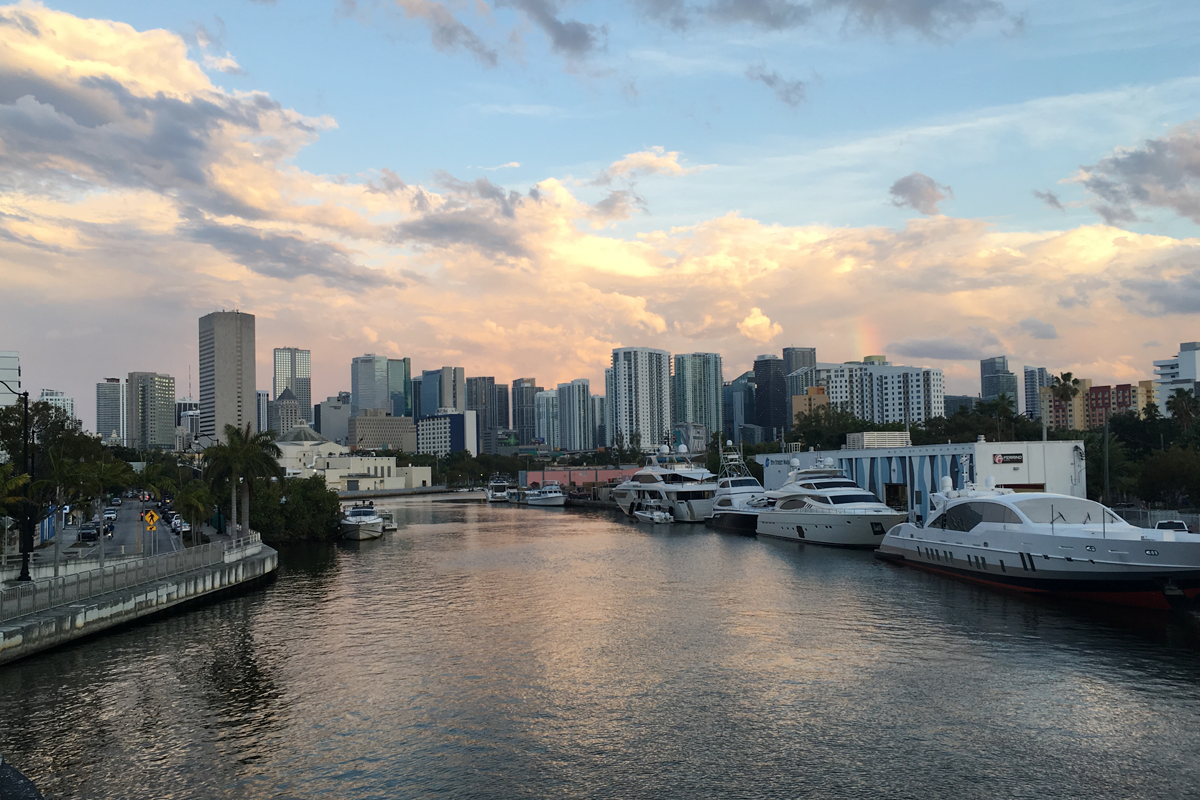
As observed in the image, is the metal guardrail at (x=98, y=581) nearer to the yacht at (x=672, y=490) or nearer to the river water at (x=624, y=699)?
the river water at (x=624, y=699)

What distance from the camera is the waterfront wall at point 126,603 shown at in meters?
27.8

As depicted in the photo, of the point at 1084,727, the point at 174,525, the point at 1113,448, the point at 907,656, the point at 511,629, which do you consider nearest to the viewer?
the point at 1084,727

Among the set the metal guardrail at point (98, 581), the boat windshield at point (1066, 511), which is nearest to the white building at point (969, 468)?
the boat windshield at point (1066, 511)

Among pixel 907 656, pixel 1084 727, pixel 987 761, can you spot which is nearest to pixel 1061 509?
pixel 907 656

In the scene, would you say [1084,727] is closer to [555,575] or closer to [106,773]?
[106,773]

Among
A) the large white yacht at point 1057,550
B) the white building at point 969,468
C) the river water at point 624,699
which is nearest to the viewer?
the river water at point 624,699

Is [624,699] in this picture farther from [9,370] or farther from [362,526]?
[9,370]

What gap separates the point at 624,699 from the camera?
2348cm

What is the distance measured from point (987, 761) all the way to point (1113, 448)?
58500 millimetres

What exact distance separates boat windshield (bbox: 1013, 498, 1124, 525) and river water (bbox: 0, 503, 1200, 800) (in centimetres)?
435

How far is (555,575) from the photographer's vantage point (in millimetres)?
48719

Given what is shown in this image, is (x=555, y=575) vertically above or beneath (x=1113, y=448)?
beneath

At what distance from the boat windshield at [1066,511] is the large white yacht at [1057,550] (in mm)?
42

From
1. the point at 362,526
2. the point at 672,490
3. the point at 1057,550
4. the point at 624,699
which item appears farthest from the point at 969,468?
the point at 362,526
